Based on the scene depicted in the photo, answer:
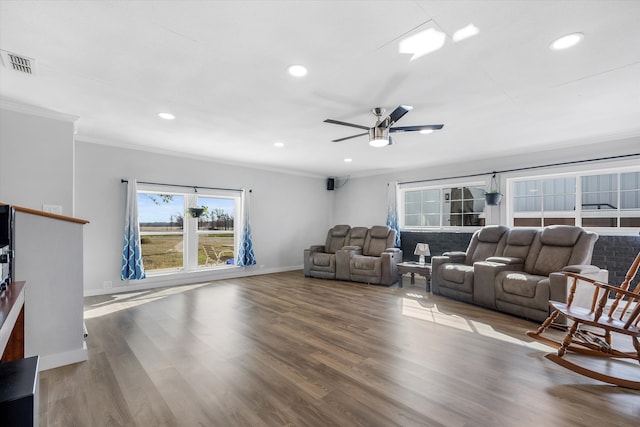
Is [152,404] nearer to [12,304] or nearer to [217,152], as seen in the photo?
[12,304]

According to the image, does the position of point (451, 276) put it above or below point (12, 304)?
below

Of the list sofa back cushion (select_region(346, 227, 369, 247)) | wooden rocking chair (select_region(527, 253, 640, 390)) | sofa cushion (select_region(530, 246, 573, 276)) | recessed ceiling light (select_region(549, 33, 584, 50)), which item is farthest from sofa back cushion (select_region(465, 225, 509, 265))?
recessed ceiling light (select_region(549, 33, 584, 50))

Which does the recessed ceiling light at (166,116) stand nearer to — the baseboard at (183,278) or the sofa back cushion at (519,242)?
the baseboard at (183,278)

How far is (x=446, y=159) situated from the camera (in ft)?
18.8

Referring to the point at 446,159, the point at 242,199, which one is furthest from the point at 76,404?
the point at 446,159

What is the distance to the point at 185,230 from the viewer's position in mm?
5535

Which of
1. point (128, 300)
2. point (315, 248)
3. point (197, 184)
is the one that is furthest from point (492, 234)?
point (128, 300)

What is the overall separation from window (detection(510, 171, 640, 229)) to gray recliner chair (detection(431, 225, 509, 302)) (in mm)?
947

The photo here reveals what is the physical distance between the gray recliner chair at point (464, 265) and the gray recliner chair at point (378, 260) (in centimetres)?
87

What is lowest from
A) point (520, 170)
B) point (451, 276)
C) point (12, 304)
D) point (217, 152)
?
point (451, 276)

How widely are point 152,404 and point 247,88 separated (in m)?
2.60

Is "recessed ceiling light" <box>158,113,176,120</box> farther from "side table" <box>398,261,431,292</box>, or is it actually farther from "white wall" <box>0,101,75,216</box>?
"side table" <box>398,261,431,292</box>

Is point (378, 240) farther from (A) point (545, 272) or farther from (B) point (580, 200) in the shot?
(B) point (580, 200)

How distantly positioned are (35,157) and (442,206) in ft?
21.3
